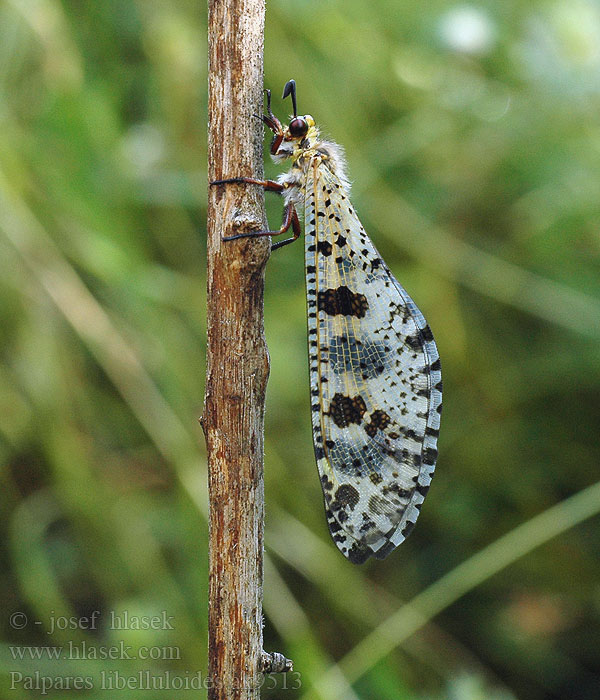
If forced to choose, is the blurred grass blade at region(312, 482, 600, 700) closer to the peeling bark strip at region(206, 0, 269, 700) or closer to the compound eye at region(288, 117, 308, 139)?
the peeling bark strip at region(206, 0, 269, 700)

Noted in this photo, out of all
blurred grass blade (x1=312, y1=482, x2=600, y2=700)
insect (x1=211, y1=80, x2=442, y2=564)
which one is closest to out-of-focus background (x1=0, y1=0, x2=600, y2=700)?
blurred grass blade (x1=312, y1=482, x2=600, y2=700)

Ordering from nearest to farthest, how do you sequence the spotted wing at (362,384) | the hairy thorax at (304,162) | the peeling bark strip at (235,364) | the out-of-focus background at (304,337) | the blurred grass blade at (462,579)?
the peeling bark strip at (235,364) → the spotted wing at (362,384) → the hairy thorax at (304,162) → the blurred grass blade at (462,579) → the out-of-focus background at (304,337)

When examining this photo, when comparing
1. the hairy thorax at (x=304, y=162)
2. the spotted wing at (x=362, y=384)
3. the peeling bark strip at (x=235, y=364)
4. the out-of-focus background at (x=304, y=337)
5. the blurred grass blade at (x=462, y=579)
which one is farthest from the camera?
the out-of-focus background at (x=304, y=337)

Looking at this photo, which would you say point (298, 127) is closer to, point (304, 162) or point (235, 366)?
point (304, 162)

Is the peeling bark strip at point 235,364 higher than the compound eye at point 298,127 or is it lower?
lower

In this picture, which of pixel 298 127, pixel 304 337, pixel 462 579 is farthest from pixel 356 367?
pixel 304 337

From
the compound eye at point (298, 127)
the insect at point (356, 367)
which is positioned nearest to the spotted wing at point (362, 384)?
the insect at point (356, 367)

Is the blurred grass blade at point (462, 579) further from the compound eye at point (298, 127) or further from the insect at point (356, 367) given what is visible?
the compound eye at point (298, 127)
